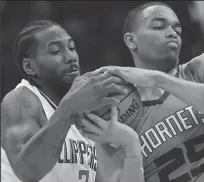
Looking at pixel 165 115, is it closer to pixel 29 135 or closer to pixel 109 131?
pixel 109 131

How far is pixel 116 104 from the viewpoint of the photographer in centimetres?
104

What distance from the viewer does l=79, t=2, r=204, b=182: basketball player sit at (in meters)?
1.11

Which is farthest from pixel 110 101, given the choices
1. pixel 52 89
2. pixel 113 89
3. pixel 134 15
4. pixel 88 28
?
pixel 88 28

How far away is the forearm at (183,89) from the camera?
103 centimetres

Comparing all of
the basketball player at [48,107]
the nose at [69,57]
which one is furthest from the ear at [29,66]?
the nose at [69,57]

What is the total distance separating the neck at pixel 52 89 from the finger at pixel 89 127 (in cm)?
26

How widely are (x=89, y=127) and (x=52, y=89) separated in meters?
0.34

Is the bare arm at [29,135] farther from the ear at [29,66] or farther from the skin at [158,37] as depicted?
the skin at [158,37]

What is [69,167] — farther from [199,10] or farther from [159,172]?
[199,10]

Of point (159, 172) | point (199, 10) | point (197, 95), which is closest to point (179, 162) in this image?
point (159, 172)

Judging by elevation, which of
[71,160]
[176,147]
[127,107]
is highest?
[127,107]

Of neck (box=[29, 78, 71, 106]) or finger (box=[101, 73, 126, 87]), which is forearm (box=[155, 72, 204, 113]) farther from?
neck (box=[29, 78, 71, 106])

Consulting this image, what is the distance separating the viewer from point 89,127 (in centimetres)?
105

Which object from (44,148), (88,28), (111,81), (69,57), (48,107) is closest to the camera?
(111,81)
